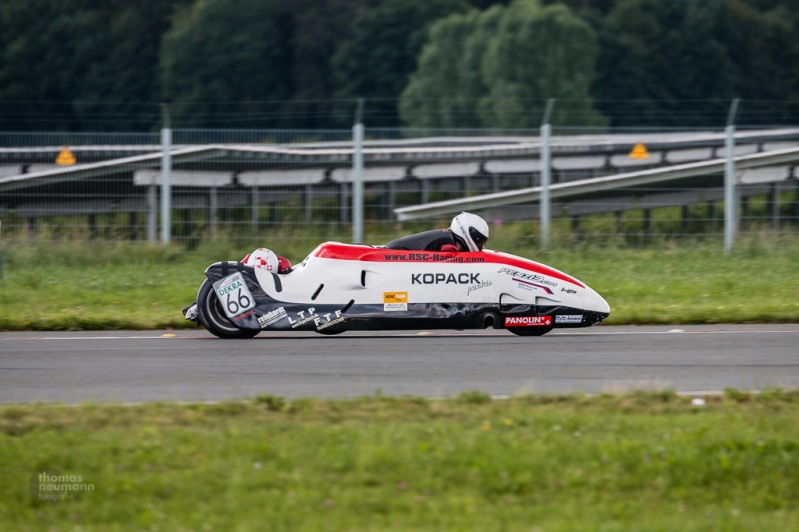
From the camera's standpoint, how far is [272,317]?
10211 mm

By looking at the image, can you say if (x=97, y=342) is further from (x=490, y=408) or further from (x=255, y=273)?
(x=490, y=408)

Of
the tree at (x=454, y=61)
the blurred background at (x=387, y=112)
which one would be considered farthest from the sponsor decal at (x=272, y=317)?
the tree at (x=454, y=61)

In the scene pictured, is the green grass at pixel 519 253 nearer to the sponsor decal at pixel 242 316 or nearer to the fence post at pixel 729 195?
the fence post at pixel 729 195

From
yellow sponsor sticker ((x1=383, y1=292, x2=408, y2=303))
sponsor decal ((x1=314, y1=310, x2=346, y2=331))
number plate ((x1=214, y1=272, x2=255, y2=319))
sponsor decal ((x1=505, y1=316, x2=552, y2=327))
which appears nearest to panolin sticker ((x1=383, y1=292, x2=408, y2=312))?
yellow sponsor sticker ((x1=383, y1=292, x2=408, y2=303))

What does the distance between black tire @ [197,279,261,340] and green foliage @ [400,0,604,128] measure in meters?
38.5

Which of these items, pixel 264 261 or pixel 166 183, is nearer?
pixel 264 261

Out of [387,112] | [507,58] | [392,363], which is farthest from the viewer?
[507,58]

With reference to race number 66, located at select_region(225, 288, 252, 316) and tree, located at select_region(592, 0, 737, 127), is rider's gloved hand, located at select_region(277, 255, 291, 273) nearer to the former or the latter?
race number 66, located at select_region(225, 288, 252, 316)

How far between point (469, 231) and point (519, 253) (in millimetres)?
6315

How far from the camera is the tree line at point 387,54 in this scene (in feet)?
176

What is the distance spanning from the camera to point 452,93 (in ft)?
179

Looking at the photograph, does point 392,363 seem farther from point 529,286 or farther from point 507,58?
point 507,58

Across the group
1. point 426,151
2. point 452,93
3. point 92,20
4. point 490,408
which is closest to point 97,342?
point 490,408

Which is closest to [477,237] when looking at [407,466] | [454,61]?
[407,466]
